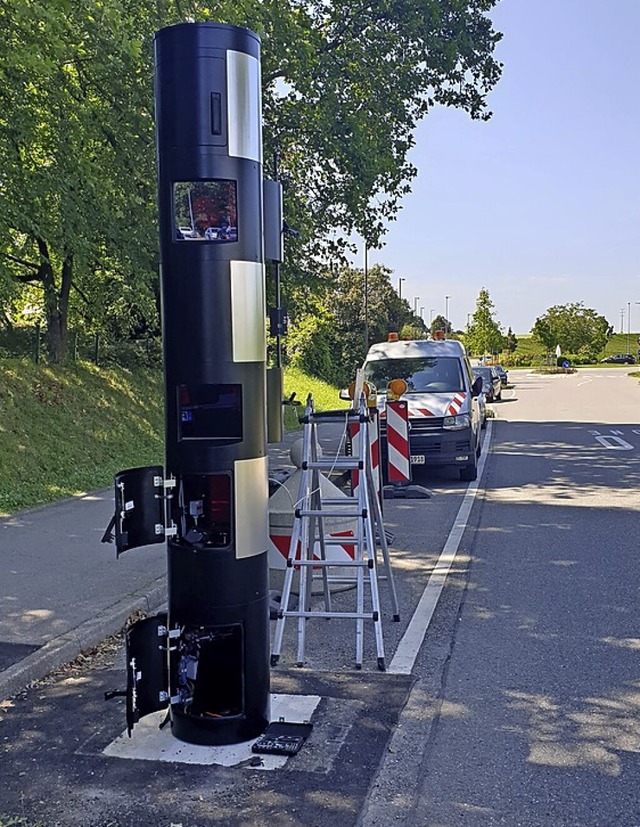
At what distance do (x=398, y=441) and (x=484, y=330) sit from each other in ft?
249

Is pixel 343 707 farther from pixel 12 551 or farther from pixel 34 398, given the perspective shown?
pixel 34 398

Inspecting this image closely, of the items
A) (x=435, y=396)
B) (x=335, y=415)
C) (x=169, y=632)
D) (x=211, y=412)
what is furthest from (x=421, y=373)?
(x=169, y=632)

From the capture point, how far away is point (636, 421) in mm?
25172

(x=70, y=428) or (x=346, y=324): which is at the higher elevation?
(x=346, y=324)

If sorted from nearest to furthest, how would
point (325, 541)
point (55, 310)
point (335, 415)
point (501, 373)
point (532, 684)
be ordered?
point (532, 684) → point (325, 541) → point (335, 415) → point (55, 310) → point (501, 373)

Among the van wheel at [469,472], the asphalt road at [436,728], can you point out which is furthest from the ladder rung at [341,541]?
the van wheel at [469,472]

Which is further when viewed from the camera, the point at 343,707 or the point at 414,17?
the point at 414,17

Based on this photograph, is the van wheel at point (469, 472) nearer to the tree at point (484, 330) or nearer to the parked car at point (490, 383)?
the parked car at point (490, 383)

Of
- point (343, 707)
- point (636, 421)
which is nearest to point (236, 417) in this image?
point (343, 707)

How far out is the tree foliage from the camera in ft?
38.5

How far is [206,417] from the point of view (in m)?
4.25

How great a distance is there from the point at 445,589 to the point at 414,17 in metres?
15.4

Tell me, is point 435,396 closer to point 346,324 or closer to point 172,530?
point 172,530

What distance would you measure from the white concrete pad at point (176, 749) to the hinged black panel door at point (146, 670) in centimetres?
12
